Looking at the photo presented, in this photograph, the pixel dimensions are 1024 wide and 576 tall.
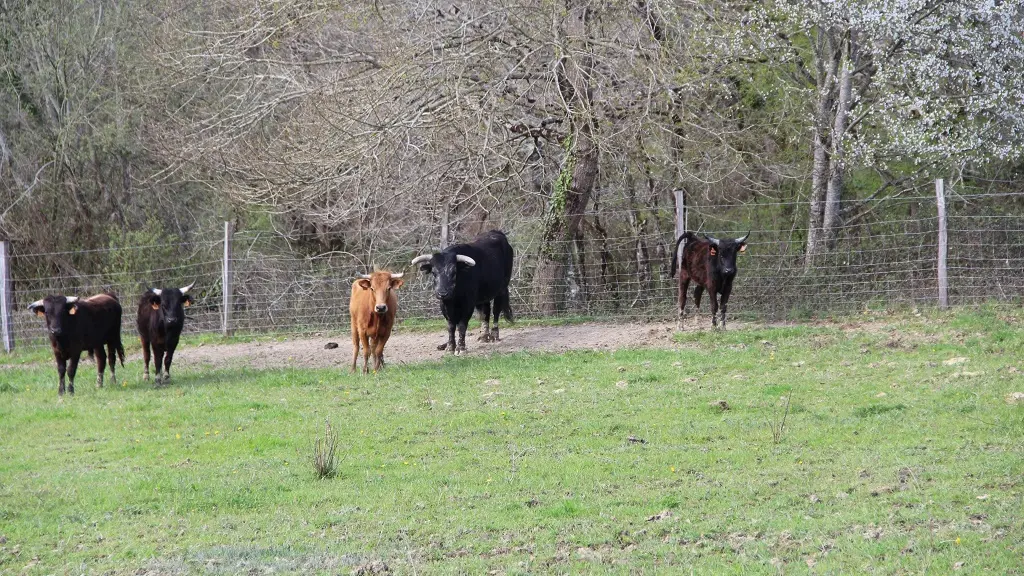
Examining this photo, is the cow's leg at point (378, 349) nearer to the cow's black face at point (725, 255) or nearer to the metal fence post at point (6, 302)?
the cow's black face at point (725, 255)

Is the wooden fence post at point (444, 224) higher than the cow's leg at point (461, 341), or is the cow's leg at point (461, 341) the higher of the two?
the wooden fence post at point (444, 224)

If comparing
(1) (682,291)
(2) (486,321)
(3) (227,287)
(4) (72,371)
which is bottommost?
(4) (72,371)

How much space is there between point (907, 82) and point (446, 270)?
8139 mm

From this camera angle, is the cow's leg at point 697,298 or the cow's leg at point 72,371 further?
the cow's leg at point 697,298

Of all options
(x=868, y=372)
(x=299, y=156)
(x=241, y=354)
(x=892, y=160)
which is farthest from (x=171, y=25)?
(x=868, y=372)

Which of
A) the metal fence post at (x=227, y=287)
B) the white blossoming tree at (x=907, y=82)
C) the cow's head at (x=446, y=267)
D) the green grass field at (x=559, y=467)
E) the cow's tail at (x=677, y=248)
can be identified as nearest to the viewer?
the green grass field at (x=559, y=467)

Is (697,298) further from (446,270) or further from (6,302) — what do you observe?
(6,302)

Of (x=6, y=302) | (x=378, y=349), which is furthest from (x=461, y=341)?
(x=6, y=302)

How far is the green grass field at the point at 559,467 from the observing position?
628cm

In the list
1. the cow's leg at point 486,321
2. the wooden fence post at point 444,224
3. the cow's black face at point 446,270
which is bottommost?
the cow's leg at point 486,321

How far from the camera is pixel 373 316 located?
549 inches

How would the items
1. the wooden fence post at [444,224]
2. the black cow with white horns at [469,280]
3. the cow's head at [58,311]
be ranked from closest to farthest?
the cow's head at [58,311]
the black cow with white horns at [469,280]
the wooden fence post at [444,224]

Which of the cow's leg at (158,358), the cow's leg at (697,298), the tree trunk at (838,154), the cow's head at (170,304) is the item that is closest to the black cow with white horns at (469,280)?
the cow's leg at (697,298)

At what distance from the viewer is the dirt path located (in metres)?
15.1
